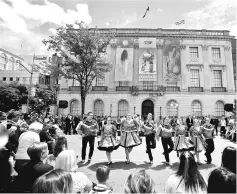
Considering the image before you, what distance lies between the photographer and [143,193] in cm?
200

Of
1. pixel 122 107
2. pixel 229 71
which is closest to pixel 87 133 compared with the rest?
pixel 122 107

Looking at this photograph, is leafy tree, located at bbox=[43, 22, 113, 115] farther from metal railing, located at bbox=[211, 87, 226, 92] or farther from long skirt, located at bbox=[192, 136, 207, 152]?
metal railing, located at bbox=[211, 87, 226, 92]

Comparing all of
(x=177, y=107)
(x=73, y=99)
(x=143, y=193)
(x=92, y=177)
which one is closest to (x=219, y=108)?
(x=177, y=107)

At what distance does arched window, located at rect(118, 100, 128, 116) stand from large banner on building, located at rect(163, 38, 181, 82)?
7678mm

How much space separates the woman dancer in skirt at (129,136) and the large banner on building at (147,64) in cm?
2033

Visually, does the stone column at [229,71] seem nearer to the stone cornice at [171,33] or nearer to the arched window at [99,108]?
the stone cornice at [171,33]

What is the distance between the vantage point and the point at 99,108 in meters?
27.7

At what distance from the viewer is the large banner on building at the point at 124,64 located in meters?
27.4

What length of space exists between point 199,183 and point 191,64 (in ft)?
93.7

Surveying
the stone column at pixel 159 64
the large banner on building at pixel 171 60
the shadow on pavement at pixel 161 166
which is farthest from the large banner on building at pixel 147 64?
the shadow on pavement at pixel 161 166

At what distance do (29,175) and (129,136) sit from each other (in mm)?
4651

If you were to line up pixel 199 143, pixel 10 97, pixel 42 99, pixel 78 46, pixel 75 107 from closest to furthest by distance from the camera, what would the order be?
pixel 199 143 < pixel 78 46 < pixel 75 107 < pixel 10 97 < pixel 42 99

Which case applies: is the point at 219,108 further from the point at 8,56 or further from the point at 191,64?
the point at 8,56

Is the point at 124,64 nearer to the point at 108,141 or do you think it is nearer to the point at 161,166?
the point at 108,141
